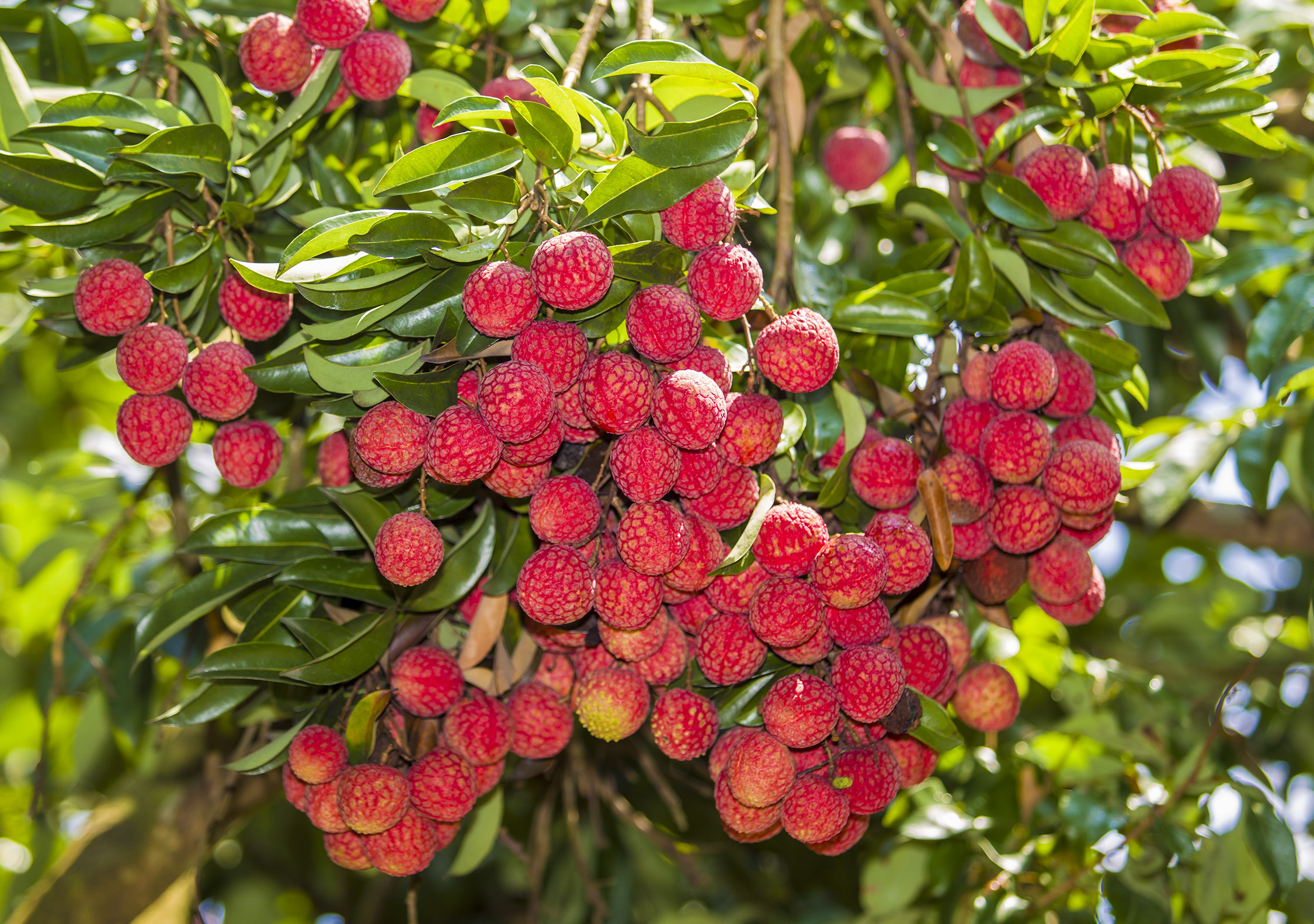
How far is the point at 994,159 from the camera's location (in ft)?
4.49

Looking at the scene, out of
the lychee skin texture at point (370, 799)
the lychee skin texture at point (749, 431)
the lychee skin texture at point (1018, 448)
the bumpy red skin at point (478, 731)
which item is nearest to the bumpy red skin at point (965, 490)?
the lychee skin texture at point (1018, 448)

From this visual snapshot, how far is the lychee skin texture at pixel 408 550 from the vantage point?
42.2 inches

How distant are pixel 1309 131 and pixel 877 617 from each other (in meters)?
2.07

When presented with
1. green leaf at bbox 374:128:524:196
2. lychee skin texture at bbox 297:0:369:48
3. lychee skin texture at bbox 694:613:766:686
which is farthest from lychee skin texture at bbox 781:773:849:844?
lychee skin texture at bbox 297:0:369:48

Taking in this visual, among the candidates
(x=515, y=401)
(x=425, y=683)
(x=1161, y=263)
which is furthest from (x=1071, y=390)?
(x=425, y=683)

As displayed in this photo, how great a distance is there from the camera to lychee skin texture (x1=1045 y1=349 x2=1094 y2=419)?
4.26 ft

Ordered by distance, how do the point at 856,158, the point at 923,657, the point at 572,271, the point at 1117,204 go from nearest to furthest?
the point at 572,271
the point at 923,657
the point at 1117,204
the point at 856,158

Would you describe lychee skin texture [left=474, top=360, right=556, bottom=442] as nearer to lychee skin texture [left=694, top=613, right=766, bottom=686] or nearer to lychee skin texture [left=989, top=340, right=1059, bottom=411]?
lychee skin texture [left=694, top=613, right=766, bottom=686]

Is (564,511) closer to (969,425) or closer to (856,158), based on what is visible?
(969,425)

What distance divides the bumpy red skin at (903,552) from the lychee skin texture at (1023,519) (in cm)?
13

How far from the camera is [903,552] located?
3.64ft

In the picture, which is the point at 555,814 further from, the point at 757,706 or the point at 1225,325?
the point at 1225,325

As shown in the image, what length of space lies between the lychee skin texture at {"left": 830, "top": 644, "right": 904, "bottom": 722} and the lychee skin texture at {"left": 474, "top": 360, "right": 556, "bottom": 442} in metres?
0.39

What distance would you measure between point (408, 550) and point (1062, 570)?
75cm
